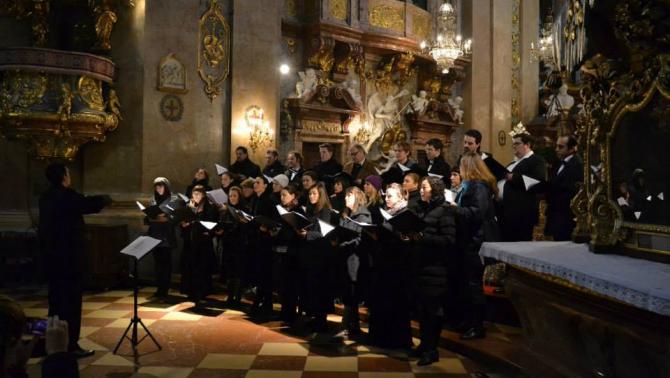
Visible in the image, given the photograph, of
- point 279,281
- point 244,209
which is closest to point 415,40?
point 244,209

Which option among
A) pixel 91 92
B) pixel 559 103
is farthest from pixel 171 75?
pixel 559 103

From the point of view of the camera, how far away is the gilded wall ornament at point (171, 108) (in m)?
10.2

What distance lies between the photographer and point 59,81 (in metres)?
8.62

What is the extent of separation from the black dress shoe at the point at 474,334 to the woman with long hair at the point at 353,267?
1.17 metres

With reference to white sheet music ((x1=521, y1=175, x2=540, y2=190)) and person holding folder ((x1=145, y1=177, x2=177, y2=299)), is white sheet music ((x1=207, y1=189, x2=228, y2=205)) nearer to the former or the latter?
person holding folder ((x1=145, y1=177, x2=177, y2=299))

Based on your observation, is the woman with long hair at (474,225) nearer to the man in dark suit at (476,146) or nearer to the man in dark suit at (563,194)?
the man in dark suit at (476,146)

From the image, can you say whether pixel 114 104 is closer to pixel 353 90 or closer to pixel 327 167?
pixel 327 167

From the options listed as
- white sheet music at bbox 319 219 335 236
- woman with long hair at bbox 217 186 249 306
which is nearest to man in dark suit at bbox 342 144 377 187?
woman with long hair at bbox 217 186 249 306

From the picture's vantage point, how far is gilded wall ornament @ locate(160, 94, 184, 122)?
33.3 feet

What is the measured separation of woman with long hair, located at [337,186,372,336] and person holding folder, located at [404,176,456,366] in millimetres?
1019

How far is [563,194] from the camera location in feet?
18.4

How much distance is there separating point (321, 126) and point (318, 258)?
23.8ft

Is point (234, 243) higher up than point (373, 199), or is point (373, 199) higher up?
point (373, 199)

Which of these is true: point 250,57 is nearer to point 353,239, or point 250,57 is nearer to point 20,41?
point 20,41
